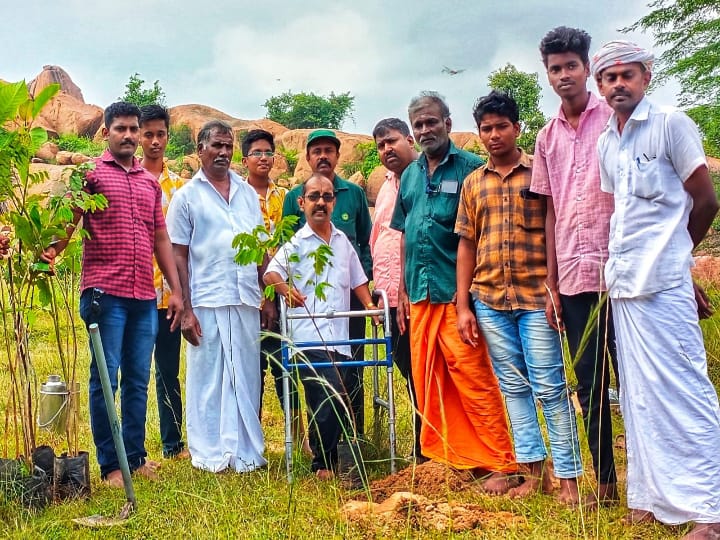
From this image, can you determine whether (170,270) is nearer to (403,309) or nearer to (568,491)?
(403,309)

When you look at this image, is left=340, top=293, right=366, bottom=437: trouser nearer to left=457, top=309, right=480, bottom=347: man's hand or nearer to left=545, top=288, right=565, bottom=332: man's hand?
left=457, top=309, right=480, bottom=347: man's hand

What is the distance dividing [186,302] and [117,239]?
566 mm

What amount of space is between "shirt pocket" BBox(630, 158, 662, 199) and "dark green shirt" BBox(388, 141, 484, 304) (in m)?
1.14

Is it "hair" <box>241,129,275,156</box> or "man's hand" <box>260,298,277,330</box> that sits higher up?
"hair" <box>241,129,275,156</box>

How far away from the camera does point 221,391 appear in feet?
14.6

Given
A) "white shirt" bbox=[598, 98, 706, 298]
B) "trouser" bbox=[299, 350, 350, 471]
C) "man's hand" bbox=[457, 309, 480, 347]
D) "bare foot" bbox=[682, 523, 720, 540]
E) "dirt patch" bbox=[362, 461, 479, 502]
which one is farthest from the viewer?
"trouser" bbox=[299, 350, 350, 471]

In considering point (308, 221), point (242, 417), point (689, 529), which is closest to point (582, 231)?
point (689, 529)

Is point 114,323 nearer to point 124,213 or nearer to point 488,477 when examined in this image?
point 124,213

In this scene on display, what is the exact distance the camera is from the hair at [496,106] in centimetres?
363

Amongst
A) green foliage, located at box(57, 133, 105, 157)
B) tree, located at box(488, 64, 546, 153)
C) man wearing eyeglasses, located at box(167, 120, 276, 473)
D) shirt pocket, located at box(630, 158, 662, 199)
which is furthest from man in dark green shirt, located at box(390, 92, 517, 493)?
green foliage, located at box(57, 133, 105, 157)

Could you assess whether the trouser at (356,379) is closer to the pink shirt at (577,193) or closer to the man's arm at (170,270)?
the man's arm at (170,270)

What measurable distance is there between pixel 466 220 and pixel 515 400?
0.90m

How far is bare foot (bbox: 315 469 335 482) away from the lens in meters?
4.00

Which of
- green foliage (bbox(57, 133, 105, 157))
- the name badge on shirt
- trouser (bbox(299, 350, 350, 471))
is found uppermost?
green foliage (bbox(57, 133, 105, 157))
